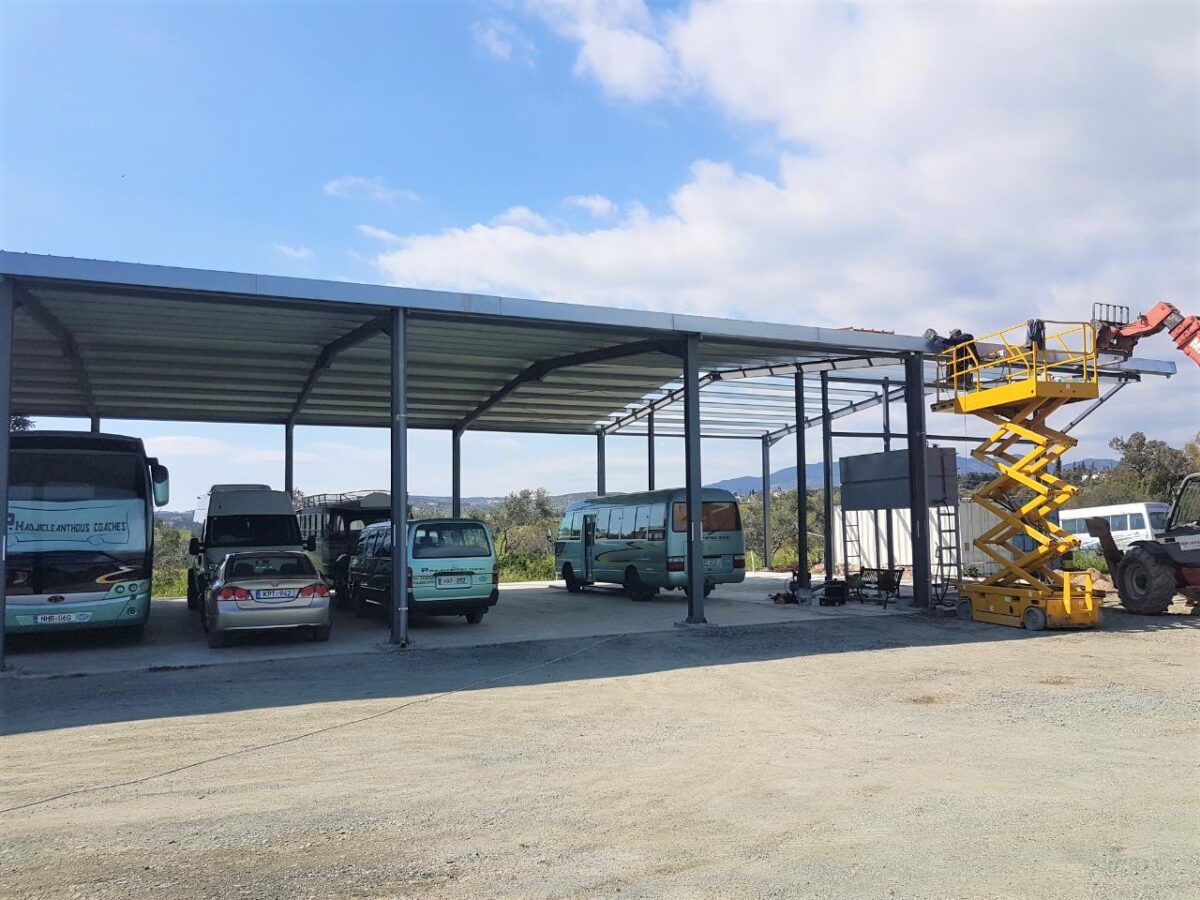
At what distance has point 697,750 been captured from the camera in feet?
22.5

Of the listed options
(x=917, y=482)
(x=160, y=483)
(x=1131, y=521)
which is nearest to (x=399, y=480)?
(x=160, y=483)

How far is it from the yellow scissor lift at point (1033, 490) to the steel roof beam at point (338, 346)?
9468 mm

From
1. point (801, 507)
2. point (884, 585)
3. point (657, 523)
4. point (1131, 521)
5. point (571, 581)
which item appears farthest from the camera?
point (1131, 521)

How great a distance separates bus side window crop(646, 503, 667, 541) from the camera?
1830cm

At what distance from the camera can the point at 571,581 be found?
22.6 meters

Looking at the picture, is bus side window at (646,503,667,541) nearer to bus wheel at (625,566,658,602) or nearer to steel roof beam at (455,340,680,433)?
bus wheel at (625,566,658,602)

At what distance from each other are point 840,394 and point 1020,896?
20.0m

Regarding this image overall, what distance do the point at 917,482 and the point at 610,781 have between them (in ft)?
40.2

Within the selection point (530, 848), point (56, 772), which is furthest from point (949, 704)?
point (56, 772)

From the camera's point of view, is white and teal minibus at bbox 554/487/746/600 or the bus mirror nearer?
the bus mirror

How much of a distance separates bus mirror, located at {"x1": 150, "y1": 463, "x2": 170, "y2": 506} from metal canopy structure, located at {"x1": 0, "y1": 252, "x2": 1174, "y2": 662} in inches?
92.5

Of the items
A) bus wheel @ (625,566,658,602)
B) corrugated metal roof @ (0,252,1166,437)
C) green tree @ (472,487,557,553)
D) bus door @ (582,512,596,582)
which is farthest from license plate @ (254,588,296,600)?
green tree @ (472,487,557,553)

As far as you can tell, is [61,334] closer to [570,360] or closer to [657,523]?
[570,360]

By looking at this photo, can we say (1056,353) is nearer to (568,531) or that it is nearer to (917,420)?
(917,420)
